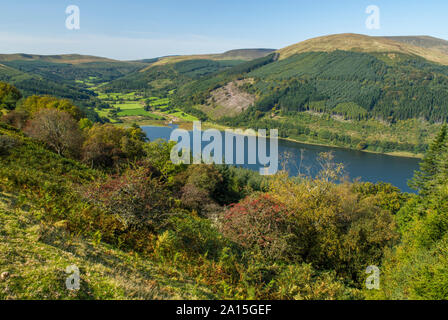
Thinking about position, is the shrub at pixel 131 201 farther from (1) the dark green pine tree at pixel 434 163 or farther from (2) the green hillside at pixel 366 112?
(2) the green hillside at pixel 366 112

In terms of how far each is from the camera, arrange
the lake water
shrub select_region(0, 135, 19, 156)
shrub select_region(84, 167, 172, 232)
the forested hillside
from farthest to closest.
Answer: the lake water
shrub select_region(0, 135, 19, 156)
shrub select_region(84, 167, 172, 232)
the forested hillside

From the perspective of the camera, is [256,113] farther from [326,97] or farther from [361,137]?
[361,137]

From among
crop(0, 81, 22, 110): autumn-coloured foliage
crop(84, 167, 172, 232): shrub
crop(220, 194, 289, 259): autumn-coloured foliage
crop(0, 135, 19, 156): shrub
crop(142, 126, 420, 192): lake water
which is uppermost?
crop(0, 81, 22, 110): autumn-coloured foliage

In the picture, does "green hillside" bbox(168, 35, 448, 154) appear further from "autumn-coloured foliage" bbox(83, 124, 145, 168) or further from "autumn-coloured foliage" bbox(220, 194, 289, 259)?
Answer: "autumn-coloured foliage" bbox(220, 194, 289, 259)

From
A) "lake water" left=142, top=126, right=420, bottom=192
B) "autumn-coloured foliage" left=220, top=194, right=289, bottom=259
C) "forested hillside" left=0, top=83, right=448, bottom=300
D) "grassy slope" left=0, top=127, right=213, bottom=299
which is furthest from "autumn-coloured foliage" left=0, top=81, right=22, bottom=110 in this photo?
"lake water" left=142, top=126, right=420, bottom=192

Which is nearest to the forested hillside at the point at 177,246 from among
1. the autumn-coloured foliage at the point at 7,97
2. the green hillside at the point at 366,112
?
the autumn-coloured foliage at the point at 7,97

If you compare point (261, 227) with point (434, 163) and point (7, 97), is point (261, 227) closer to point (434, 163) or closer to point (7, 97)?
point (434, 163)
